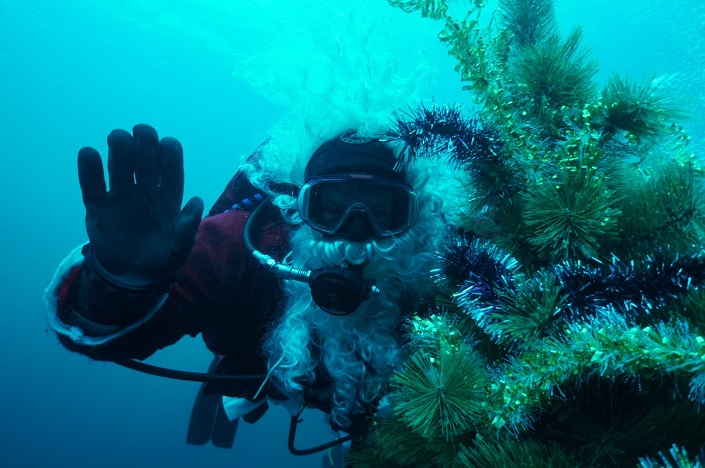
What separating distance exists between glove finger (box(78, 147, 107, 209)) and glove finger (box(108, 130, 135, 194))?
4cm

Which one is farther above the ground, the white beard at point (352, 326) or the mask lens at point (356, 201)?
the mask lens at point (356, 201)

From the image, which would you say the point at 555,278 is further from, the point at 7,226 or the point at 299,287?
the point at 7,226

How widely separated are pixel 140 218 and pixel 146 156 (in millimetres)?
288

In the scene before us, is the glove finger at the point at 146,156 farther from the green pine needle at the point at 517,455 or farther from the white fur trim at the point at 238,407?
the white fur trim at the point at 238,407

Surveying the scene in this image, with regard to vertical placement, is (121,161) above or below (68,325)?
above

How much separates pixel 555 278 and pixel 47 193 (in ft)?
346

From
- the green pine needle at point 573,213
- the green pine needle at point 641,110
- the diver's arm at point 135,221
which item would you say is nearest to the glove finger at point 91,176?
the diver's arm at point 135,221

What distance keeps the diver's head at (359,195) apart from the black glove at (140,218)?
2.68 feet

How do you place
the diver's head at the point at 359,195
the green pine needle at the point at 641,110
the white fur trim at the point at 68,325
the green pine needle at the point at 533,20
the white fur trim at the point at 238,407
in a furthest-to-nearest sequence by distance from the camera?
1. the white fur trim at the point at 238,407
2. the diver's head at the point at 359,195
3. the white fur trim at the point at 68,325
4. the green pine needle at the point at 533,20
5. the green pine needle at the point at 641,110

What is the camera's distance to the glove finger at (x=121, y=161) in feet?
5.56

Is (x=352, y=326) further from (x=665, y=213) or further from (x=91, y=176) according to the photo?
(x=665, y=213)

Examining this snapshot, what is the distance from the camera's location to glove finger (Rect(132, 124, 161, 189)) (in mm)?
1742

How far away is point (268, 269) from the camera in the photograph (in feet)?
8.62

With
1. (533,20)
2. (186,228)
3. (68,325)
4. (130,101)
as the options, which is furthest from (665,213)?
(130,101)
